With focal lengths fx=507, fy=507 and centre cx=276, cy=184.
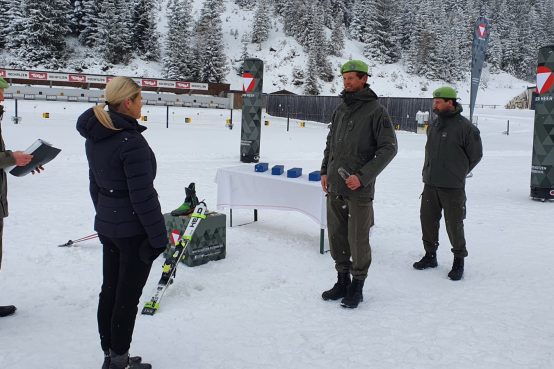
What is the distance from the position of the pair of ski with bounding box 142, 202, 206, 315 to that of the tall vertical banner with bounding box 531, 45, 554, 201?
7265mm

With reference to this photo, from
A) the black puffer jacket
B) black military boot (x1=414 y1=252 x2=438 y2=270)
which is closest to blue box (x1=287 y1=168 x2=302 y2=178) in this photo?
black military boot (x1=414 y1=252 x2=438 y2=270)

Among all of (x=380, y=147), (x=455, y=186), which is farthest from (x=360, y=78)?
(x=455, y=186)

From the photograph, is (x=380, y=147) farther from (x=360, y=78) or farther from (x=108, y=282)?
(x=108, y=282)

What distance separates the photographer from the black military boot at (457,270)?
504 centimetres

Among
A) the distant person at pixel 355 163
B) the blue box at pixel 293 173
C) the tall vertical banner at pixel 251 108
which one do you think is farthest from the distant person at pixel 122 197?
the tall vertical banner at pixel 251 108

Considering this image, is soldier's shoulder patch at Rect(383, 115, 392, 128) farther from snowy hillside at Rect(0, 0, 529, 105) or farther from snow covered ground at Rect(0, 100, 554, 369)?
snowy hillside at Rect(0, 0, 529, 105)

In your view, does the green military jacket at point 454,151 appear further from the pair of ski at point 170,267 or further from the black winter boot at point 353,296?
the pair of ski at point 170,267

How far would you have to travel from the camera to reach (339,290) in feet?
14.4

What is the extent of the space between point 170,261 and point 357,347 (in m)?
1.76

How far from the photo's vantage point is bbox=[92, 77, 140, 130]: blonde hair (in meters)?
2.55

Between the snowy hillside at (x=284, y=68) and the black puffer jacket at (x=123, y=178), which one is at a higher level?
the snowy hillside at (x=284, y=68)

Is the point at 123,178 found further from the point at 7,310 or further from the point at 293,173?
the point at 293,173

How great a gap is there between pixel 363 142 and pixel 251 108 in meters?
10.6

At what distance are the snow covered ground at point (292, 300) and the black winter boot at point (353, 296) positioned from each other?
0.11m
